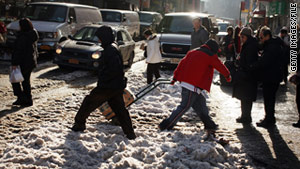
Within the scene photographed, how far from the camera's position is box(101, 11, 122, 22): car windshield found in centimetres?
2593

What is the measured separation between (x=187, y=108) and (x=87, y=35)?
881cm

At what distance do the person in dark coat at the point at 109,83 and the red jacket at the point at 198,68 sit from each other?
1046 millimetres

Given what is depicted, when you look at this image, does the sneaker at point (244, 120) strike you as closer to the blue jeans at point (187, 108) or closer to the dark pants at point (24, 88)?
the blue jeans at point (187, 108)

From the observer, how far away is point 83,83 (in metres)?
12.0

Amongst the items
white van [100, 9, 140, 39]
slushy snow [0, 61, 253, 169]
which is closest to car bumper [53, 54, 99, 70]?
slushy snow [0, 61, 253, 169]

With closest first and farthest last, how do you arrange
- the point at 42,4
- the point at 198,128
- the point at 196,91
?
the point at 196,91, the point at 198,128, the point at 42,4

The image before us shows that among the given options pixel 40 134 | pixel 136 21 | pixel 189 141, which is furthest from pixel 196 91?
pixel 136 21

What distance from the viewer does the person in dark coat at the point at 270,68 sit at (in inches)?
295

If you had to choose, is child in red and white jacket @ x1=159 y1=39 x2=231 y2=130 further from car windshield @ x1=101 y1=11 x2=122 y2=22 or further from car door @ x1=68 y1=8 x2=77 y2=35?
car windshield @ x1=101 y1=11 x2=122 y2=22

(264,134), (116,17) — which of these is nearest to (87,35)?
(264,134)

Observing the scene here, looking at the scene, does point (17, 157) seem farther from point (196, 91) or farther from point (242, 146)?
point (242, 146)

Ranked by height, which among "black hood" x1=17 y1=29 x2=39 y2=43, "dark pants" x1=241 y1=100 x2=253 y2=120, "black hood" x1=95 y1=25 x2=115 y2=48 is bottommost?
"dark pants" x1=241 y1=100 x2=253 y2=120

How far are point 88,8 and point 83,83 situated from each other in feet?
29.5

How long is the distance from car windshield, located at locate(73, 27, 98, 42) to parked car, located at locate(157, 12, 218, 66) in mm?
2864
